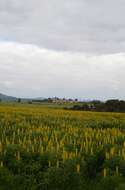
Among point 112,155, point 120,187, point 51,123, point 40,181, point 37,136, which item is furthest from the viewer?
point 51,123

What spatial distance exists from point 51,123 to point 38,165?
449 inches

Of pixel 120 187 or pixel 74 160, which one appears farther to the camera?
pixel 74 160

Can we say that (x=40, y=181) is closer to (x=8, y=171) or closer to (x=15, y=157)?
(x=8, y=171)

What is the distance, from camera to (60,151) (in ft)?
34.5

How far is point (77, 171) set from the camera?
8.98 m

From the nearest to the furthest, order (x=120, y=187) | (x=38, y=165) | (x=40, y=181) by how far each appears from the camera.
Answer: (x=120, y=187) < (x=40, y=181) < (x=38, y=165)

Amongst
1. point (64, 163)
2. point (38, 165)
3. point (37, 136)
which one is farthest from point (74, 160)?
point (37, 136)

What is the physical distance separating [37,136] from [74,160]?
493 cm

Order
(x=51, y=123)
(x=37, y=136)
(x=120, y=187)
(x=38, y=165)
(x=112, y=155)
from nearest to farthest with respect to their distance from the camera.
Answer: (x=120, y=187) → (x=38, y=165) → (x=112, y=155) → (x=37, y=136) → (x=51, y=123)

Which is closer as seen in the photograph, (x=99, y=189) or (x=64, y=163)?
(x=99, y=189)

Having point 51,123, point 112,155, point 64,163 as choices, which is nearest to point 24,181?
point 64,163

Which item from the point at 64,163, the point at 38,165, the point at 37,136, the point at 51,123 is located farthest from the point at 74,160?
the point at 51,123

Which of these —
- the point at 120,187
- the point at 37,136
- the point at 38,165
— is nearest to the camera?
the point at 120,187

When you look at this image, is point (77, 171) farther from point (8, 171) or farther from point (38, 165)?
point (8, 171)
